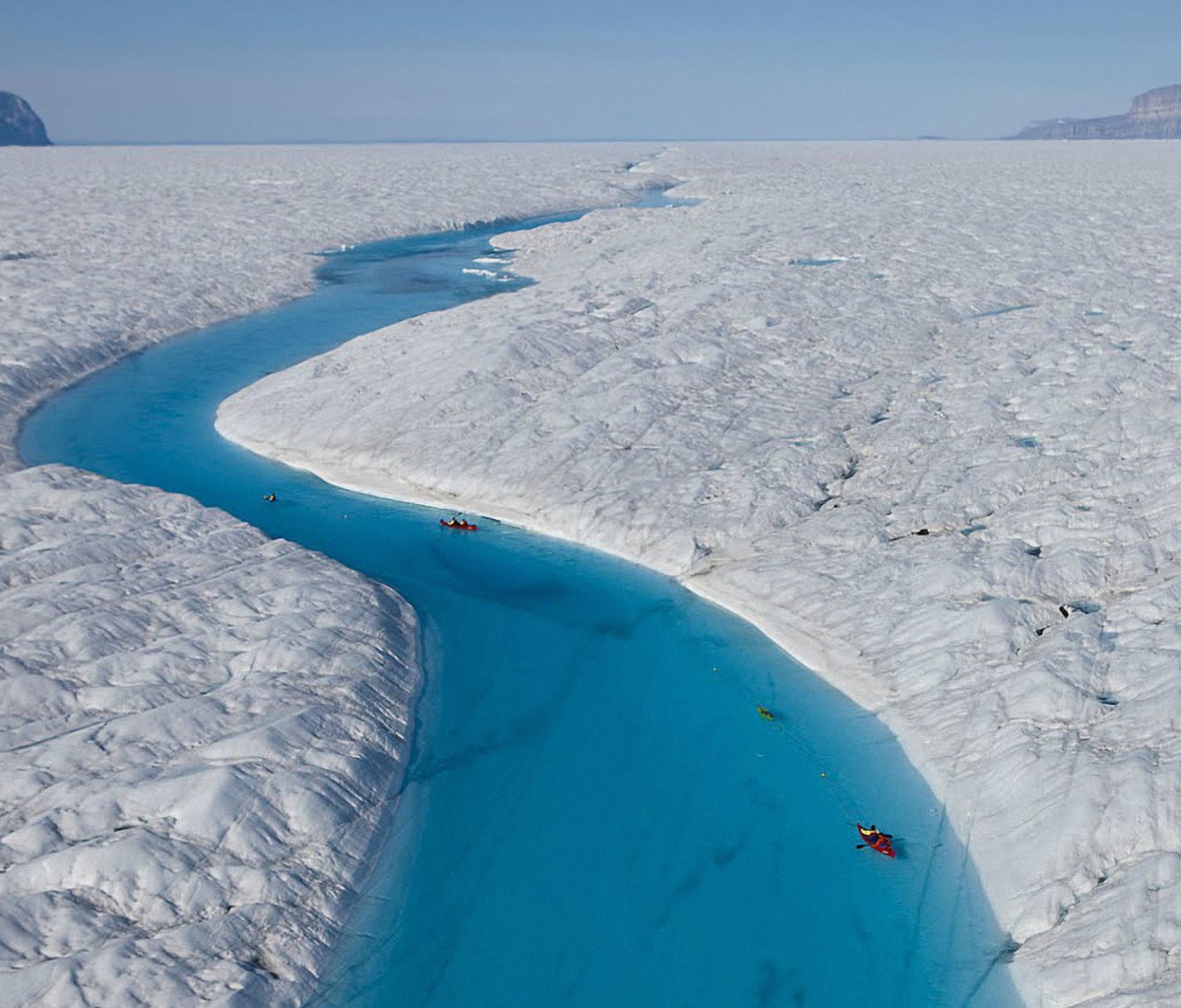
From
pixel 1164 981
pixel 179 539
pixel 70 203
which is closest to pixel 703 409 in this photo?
pixel 179 539

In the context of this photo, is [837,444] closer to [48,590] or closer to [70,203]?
[48,590]

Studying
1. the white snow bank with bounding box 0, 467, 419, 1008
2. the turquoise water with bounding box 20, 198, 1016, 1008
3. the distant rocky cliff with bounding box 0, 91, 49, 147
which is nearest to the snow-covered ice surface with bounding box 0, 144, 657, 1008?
the white snow bank with bounding box 0, 467, 419, 1008

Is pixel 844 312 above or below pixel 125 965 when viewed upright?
above

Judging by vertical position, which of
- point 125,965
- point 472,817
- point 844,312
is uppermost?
point 844,312

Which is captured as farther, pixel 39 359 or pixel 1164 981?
pixel 39 359

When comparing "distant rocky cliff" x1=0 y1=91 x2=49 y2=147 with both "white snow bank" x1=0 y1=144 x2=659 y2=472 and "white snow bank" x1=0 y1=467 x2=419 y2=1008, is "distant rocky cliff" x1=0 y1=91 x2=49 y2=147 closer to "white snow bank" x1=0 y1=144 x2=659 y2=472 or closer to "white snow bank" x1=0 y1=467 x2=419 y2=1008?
"white snow bank" x1=0 y1=144 x2=659 y2=472

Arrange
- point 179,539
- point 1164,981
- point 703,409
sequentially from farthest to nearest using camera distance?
point 703,409, point 179,539, point 1164,981

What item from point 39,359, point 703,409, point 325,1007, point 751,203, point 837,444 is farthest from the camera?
point 751,203
